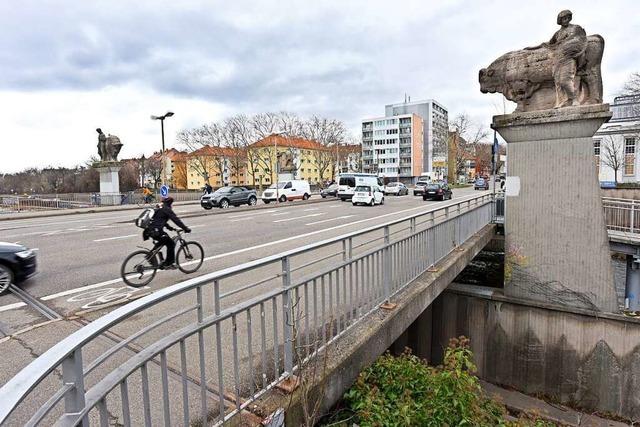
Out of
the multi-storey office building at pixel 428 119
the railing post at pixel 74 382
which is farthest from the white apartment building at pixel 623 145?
the multi-storey office building at pixel 428 119

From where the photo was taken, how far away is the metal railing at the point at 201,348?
1.59 metres

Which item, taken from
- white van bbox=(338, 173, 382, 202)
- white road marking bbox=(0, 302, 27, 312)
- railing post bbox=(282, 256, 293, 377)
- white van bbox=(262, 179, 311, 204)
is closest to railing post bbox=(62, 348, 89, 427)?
railing post bbox=(282, 256, 293, 377)

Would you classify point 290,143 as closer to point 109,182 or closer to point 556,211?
point 109,182

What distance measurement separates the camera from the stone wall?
8656 mm

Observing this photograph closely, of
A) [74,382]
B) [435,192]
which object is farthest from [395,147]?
[74,382]

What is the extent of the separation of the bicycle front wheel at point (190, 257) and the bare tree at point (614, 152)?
48605 mm

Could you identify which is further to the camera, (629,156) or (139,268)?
(629,156)

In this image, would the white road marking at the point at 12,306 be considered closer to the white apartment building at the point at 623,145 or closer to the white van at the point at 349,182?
the white van at the point at 349,182

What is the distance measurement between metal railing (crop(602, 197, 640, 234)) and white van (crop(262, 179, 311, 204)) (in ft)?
72.3

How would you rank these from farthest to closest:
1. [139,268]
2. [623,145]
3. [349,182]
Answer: [623,145] → [349,182] → [139,268]

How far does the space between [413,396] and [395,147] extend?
105802 millimetres

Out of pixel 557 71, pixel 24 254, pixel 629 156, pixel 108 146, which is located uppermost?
pixel 108 146

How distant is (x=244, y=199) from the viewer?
99.2ft

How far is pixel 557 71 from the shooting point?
30.9 ft
